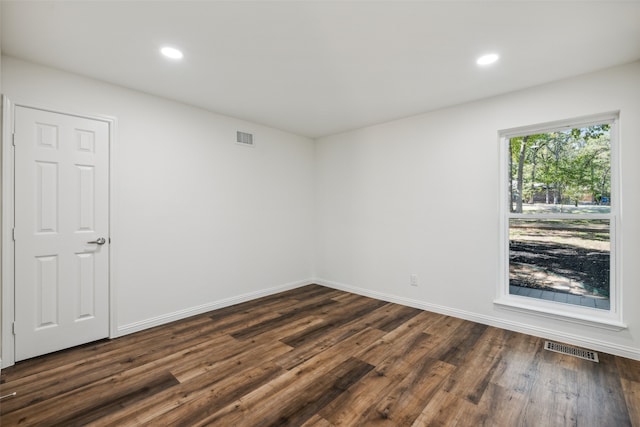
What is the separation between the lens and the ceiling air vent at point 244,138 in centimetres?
404

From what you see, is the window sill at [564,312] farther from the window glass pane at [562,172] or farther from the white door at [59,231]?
the white door at [59,231]

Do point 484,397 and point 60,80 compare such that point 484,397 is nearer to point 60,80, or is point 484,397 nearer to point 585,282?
point 585,282

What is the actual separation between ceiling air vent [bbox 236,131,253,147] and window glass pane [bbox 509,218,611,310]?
342 cm

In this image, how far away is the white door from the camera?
2479 millimetres

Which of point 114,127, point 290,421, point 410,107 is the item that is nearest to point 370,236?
point 410,107

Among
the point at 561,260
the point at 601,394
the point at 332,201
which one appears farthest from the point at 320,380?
the point at 332,201

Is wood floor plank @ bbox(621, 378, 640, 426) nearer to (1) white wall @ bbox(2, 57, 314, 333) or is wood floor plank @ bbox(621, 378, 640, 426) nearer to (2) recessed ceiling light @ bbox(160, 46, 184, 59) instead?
(1) white wall @ bbox(2, 57, 314, 333)

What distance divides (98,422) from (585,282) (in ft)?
Result: 13.6

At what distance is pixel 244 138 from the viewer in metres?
4.11

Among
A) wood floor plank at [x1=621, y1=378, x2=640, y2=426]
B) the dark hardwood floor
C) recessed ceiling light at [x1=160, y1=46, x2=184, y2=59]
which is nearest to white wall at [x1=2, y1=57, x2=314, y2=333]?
the dark hardwood floor

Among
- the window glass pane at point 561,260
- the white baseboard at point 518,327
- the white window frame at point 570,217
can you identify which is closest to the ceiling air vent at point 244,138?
the white baseboard at point 518,327

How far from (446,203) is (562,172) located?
1144mm

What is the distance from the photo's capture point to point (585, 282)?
2.91 meters

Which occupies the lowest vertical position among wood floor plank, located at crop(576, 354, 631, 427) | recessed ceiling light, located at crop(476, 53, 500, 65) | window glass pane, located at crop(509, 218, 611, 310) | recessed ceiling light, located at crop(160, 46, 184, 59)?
wood floor plank, located at crop(576, 354, 631, 427)
